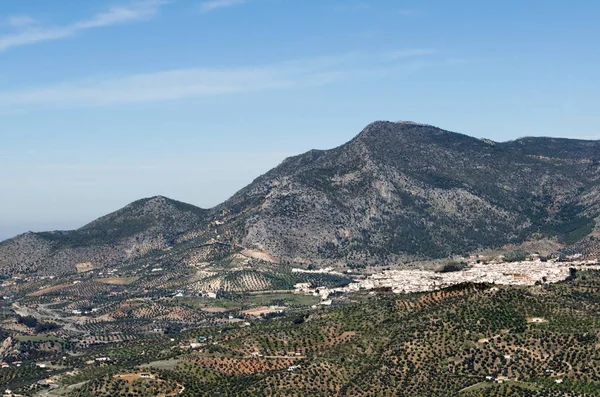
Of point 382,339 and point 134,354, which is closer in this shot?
point 382,339

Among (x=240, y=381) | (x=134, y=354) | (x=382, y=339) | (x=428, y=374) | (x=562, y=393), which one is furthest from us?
(x=134, y=354)

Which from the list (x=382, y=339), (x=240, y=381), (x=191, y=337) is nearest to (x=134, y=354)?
(x=191, y=337)

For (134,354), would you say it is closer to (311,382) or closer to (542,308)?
(311,382)

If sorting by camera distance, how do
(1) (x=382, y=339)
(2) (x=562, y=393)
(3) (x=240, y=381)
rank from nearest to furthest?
(2) (x=562, y=393) → (3) (x=240, y=381) → (1) (x=382, y=339)

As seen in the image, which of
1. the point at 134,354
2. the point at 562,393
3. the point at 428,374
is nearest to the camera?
the point at 562,393

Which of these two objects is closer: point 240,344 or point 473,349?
point 473,349

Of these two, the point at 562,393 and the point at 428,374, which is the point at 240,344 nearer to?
the point at 428,374

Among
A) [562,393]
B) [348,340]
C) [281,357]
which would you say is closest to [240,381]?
[281,357]

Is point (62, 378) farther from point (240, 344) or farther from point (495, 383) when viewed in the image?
point (495, 383)

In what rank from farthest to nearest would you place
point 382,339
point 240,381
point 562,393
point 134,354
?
1. point 134,354
2. point 382,339
3. point 240,381
4. point 562,393
